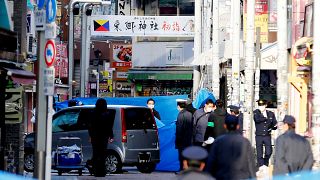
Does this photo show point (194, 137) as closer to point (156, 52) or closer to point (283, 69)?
point (283, 69)

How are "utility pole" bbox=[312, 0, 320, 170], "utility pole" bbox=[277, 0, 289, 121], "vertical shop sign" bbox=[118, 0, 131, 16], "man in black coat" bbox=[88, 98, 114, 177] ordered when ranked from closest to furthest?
"utility pole" bbox=[312, 0, 320, 170] < "utility pole" bbox=[277, 0, 289, 121] < "man in black coat" bbox=[88, 98, 114, 177] < "vertical shop sign" bbox=[118, 0, 131, 16]

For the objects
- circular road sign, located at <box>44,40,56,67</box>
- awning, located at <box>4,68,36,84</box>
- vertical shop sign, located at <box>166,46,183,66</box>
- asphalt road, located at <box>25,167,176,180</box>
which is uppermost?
vertical shop sign, located at <box>166,46,183,66</box>

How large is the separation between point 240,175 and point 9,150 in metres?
9.38

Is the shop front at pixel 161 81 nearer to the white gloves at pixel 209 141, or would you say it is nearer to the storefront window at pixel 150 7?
the storefront window at pixel 150 7

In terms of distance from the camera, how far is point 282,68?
24094 millimetres

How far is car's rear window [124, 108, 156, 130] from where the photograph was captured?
27.2 metres

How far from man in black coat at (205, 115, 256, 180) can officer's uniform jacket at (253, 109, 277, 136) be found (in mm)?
12236

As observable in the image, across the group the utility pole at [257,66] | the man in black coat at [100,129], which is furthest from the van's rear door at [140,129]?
the utility pole at [257,66]

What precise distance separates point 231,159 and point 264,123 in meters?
12.7

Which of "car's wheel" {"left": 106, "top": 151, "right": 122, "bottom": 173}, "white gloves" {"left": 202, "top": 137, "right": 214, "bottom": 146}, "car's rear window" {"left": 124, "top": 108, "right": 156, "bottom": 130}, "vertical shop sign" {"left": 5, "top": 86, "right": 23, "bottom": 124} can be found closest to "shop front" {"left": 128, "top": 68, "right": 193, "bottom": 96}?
"car's rear window" {"left": 124, "top": 108, "right": 156, "bottom": 130}

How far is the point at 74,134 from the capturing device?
2711cm

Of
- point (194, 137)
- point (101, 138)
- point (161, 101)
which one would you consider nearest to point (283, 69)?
point (194, 137)

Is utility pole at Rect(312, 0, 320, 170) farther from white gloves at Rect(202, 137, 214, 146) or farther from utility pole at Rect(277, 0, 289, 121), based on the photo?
utility pole at Rect(277, 0, 289, 121)

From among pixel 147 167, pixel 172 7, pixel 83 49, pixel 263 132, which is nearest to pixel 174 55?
pixel 172 7
